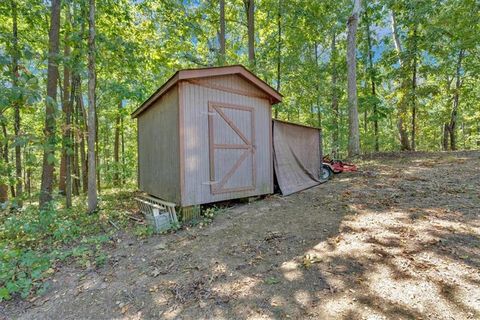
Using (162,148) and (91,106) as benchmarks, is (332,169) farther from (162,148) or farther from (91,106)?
(91,106)

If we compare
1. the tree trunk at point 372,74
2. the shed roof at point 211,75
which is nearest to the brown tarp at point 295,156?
the shed roof at point 211,75

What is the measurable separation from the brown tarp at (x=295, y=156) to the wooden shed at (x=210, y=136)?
34 cm

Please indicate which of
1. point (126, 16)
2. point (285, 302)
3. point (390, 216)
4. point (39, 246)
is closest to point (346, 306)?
point (285, 302)

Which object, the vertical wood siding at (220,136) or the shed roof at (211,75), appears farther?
the vertical wood siding at (220,136)

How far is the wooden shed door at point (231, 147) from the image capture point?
5.43m

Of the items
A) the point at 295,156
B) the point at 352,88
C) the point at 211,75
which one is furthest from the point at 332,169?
the point at 211,75

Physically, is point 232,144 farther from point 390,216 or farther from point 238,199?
point 390,216

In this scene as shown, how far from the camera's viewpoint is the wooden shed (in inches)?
199

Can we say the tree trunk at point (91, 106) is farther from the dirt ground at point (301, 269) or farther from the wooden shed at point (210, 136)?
the dirt ground at point (301, 269)

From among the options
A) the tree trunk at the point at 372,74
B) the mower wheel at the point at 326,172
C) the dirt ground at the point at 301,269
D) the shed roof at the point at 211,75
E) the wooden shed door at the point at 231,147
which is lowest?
the dirt ground at the point at 301,269

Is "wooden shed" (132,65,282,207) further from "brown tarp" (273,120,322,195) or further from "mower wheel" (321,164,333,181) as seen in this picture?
"mower wheel" (321,164,333,181)

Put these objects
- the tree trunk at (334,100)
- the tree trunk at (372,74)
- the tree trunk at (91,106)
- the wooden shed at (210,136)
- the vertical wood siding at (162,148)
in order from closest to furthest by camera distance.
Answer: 1. the wooden shed at (210,136)
2. the vertical wood siding at (162,148)
3. the tree trunk at (91,106)
4. the tree trunk at (372,74)
5. the tree trunk at (334,100)

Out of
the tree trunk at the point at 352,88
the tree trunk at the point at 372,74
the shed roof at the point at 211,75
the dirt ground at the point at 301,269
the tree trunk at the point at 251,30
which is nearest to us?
the dirt ground at the point at 301,269

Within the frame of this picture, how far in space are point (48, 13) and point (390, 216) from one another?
31.5 ft
